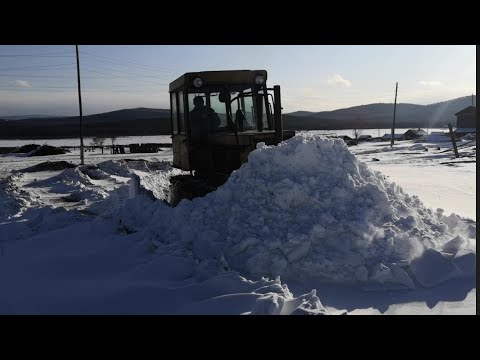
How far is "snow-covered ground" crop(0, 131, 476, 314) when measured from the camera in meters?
4.67

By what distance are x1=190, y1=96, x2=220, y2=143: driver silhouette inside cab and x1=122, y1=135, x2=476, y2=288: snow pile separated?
2.07m

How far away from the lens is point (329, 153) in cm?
696

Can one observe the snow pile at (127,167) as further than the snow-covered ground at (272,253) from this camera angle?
Yes

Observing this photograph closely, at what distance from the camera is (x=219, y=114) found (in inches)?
346

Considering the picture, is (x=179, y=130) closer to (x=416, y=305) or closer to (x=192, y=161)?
(x=192, y=161)

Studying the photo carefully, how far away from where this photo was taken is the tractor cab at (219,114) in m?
8.55

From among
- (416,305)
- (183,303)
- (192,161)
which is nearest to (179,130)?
(192,161)

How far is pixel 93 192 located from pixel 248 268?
994cm

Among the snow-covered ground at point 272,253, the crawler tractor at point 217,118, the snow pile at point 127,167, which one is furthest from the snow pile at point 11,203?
the snow pile at point 127,167

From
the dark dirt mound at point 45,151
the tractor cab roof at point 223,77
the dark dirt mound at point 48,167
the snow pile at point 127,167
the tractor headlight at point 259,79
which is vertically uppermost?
the dark dirt mound at point 45,151

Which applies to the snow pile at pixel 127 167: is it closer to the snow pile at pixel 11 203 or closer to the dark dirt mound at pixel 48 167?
→ the dark dirt mound at pixel 48 167

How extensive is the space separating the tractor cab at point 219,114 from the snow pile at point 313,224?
5.62ft

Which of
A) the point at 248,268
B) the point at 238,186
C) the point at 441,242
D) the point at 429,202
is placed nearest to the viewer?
the point at 248,268

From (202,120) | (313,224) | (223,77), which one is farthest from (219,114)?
(313,224)
